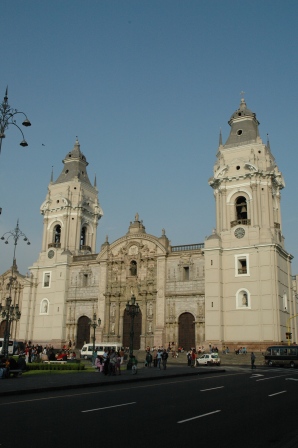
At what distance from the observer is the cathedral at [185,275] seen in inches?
1841

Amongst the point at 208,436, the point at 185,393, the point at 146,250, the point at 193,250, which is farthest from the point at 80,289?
the point at 208,436

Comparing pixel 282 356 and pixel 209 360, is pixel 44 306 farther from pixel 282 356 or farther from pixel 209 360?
pixel 282 356

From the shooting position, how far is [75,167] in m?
64.4

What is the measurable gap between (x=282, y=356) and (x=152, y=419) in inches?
1209

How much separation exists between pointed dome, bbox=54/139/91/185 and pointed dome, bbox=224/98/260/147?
70.3 feet

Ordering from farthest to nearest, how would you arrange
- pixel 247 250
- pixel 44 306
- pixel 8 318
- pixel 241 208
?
pixel 44 306 < pixel 241 208 < pixel 247 250 < pixel 8 318

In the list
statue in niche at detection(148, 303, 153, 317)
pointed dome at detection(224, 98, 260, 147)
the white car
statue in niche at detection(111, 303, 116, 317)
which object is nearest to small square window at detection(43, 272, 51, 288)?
statue in niche at detection(111, 303, 116, 317)

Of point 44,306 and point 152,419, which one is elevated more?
point 44,306

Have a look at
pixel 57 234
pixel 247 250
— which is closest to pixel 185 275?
pixel 247 250

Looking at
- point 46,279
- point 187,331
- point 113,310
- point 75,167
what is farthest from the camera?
point 75,167

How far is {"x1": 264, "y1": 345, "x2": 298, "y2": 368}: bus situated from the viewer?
38.6 metres

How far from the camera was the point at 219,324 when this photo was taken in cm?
4650

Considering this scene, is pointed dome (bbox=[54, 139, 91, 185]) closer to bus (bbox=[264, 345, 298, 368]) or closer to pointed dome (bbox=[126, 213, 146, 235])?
pointed dome (bbox=[126, 213, 146, 235])

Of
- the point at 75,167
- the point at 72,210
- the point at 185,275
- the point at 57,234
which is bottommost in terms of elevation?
the point at 185,275
